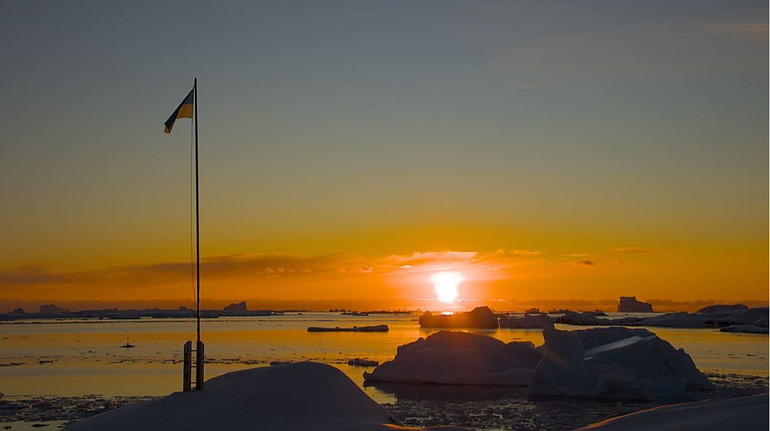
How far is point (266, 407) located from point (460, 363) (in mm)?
19965

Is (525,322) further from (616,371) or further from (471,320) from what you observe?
(616,371)

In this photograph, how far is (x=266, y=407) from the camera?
12.9 metres

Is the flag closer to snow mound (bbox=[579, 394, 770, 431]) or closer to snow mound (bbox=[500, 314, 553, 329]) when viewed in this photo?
snow mound (bbox=[579, 394, 770, 431])

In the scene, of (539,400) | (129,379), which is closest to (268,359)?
(129,379)

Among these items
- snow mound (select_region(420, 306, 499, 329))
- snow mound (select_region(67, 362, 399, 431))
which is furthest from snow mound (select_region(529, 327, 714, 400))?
snow mound (select_region(420, 306, 499, 329))

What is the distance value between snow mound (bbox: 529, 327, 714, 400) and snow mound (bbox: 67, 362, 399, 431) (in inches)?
570

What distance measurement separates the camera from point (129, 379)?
100 ft

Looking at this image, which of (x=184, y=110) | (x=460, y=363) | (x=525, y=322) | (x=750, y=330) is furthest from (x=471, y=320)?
(x=184, y=110)

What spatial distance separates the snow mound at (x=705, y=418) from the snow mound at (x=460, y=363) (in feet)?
63.3

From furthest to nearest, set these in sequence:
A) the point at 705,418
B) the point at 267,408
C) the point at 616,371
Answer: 1. the point at 616,371
2. the point at 267,408
3. the point at 705,418

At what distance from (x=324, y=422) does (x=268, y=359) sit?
28.7 metres

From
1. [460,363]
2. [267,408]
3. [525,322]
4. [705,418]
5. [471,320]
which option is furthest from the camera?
[525,322]

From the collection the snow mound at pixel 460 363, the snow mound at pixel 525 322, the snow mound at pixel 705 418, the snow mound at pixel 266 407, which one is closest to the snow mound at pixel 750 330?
the snow mound at pixel 525 322

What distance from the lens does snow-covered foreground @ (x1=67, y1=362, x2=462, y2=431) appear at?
12312 millimetres
